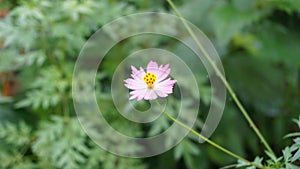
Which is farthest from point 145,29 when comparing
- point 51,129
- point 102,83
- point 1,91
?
point 1,91

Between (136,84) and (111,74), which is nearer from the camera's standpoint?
(136,84)

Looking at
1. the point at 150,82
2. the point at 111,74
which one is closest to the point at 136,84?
the point at 150,82

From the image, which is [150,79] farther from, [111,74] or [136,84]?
[111,74]

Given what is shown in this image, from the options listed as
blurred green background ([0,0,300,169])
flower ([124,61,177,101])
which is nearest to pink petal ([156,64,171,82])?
flower ([124,61,177,101])

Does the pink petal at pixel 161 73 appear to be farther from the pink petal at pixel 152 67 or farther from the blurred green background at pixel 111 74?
the blurred green background at pixel 111 74

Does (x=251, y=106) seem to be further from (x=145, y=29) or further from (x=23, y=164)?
(x=23, y=164)

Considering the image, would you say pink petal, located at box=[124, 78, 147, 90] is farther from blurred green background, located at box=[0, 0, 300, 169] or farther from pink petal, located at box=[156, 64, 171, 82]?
blurred green background, located at box=[0, 0, 300, 169]
